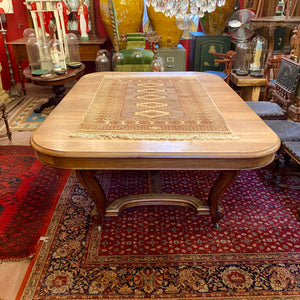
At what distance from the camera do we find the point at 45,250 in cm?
186

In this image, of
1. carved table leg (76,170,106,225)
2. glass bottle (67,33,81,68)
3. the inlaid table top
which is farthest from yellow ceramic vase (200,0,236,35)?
carved table leg (76,170,106,225)

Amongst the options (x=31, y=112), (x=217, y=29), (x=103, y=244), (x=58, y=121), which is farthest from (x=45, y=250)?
(x=217, y=29)

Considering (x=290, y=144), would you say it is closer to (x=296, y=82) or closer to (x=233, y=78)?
(x=296, y=82)

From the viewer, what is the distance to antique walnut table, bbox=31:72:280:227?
4.50 feet

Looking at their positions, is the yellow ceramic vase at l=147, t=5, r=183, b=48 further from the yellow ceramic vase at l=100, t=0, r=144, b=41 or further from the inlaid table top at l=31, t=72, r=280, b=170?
the inlaid table top at l=31, t=72, r=280, b=170

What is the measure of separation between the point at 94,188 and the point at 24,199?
2.71 ft

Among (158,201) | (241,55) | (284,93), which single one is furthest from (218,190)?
(241,55)

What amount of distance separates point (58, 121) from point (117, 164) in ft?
1.74

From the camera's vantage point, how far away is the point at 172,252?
1.83 metres

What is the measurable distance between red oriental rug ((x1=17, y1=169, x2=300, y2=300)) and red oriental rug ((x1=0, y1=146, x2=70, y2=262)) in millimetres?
97

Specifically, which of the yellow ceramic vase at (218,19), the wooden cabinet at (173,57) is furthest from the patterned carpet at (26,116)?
the yellow ceramic vase at (218,19)

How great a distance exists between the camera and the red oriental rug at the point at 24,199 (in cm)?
191

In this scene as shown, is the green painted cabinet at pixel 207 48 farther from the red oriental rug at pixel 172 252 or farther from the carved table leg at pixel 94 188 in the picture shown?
the carved table leg at pixel 94 188

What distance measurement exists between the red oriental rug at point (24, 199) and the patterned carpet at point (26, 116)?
64cm
